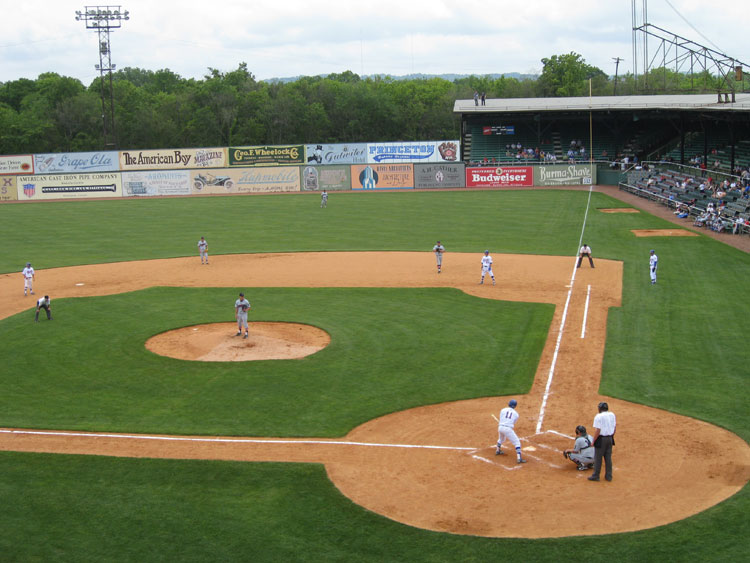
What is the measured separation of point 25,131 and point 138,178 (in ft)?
115

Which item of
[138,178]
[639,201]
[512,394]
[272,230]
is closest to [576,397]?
[512,394]

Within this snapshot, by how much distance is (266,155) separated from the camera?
252 ft

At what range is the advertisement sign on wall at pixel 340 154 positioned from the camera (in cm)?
7644

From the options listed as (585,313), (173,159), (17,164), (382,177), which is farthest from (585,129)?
(17,164)

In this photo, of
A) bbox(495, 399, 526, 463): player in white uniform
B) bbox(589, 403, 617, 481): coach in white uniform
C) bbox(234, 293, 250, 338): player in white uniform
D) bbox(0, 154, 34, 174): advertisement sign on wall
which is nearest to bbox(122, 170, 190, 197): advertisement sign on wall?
bbox(0, 154, 34, 174): advertisement sign on wall

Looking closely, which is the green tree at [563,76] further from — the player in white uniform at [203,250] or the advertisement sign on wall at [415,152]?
the player in white uniform at [203,250]

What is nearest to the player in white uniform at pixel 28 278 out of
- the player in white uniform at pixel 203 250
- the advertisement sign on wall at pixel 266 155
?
the player in white uniform at pixel 203 250

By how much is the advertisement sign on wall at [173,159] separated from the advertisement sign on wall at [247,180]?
2.76 m

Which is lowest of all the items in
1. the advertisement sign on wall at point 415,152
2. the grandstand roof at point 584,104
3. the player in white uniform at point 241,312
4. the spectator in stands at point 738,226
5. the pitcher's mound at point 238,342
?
the pitcher's mound at point 238,342

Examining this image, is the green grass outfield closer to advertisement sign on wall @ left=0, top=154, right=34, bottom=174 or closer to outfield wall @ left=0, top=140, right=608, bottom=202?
outfield wall @ left=0, top=140, right=608, bottom=202

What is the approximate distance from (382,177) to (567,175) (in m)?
17.5

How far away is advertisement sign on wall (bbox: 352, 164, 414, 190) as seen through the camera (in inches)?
2830

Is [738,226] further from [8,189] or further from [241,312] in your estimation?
[8,189]

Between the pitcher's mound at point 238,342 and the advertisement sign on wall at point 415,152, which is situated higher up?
the advertisement sign on wall at point 415,152
